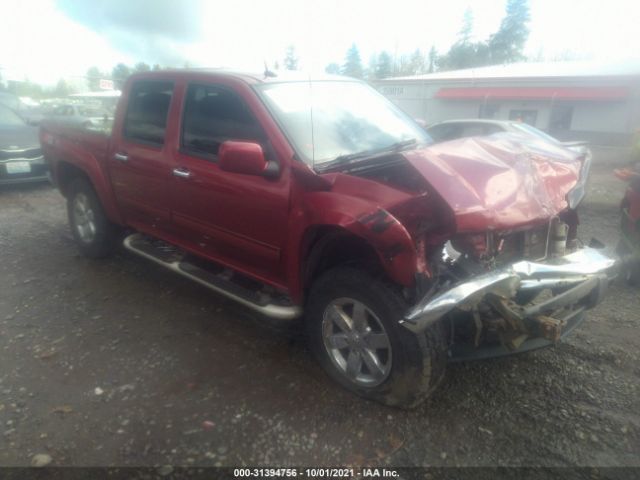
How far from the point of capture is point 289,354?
132 inches

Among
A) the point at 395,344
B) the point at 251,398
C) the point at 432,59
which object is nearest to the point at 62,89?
the point at 251,398

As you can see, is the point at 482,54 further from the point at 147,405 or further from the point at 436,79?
the point at 147,405

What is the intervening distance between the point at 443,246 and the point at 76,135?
4.06m

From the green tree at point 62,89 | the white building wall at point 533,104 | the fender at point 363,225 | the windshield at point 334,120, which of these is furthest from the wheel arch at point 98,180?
the white building wall at point 533,104

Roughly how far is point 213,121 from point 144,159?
0.87 m

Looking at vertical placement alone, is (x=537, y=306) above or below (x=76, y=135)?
below

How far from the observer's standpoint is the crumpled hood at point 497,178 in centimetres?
235

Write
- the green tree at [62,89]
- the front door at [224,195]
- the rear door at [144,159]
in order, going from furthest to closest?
the green tree at [62,89]
the rear door at [144,159]
the front door at [224,195]

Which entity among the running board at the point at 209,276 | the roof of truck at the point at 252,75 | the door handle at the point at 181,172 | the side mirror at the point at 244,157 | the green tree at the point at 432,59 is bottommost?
the running board at the point at 209,276

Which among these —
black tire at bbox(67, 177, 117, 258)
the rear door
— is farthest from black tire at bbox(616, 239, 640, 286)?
black tire at bbox(67, 177, 117, 258)

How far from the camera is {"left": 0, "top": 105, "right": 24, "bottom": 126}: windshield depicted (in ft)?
30.4

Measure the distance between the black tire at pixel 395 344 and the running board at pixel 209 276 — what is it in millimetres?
389

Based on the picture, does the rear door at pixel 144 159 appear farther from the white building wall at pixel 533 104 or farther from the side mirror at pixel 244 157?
the white building wall at pixel 533 104

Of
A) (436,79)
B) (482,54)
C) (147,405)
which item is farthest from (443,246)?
(482,54)
